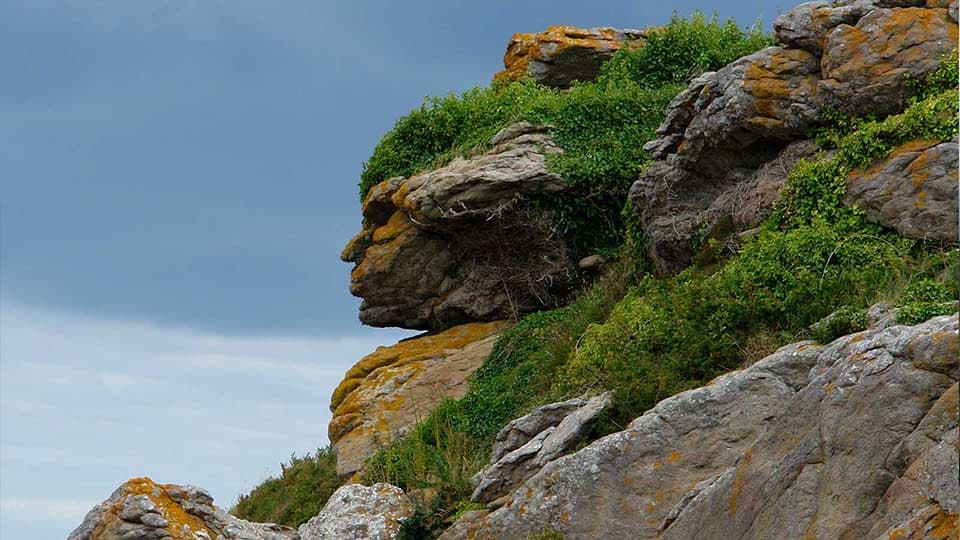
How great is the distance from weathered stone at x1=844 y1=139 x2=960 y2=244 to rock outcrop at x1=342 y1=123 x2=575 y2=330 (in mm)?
8981

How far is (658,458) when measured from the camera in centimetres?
1302

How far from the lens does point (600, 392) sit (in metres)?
16.3

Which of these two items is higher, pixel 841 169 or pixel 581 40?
pixel 581 40

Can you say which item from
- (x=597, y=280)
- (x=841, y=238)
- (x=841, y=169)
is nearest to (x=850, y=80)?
(x=841, y=169)

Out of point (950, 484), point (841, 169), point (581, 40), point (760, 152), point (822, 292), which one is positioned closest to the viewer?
point (950, 484)

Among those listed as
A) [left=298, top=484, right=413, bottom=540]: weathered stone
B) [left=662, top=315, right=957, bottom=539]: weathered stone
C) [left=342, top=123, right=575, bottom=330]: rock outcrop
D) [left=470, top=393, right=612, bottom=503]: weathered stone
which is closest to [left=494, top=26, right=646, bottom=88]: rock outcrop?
[left=342, top=123, right=575, bottom=330]: rock outcrop

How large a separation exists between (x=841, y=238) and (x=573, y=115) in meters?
10.7

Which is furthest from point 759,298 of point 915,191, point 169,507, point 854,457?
point 169,507

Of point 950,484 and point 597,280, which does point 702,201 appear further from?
point 950,484

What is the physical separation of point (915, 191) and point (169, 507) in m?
11.0

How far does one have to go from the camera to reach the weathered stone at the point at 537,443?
47.5ft

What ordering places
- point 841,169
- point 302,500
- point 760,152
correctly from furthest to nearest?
point 302,500
point 760,152
point 841,169

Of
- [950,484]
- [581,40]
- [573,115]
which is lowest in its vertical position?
[950,484]

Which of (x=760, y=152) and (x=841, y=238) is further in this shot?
(x=760, y=152)
